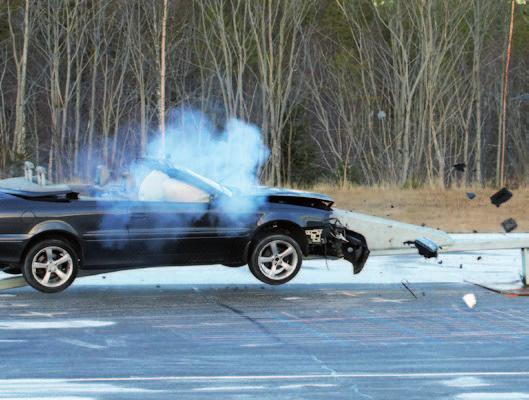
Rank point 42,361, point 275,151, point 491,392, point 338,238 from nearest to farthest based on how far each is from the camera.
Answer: point 491,392
point 42,361
point 338,238
point 275,151

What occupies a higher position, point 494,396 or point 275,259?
point 275,259

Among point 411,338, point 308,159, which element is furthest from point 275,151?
point 411,338

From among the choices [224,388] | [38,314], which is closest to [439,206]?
[38,314]

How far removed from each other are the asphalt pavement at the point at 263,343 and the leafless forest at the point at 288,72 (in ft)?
90.4

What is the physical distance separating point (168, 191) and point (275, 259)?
1419mm

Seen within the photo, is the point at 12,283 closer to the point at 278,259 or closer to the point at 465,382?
the point at 278,259

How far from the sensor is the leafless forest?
42875 millimetres

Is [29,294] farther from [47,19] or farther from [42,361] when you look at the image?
[47,19]

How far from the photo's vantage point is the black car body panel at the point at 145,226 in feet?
37.4

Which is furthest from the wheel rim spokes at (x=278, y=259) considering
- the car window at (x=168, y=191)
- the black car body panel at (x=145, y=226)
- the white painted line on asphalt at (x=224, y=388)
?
the white painted line on asphalt at (x=224, y=388)

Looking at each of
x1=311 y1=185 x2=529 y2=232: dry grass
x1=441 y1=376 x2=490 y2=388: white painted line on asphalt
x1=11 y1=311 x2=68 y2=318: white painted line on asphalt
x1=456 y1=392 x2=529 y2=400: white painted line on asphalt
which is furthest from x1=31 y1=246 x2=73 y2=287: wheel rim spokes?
x1=311 y1=185 x2=529 y2=232: dry grass

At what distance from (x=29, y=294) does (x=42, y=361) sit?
399 cm

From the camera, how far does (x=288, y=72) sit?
47.2 meters

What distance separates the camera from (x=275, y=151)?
40.7m
